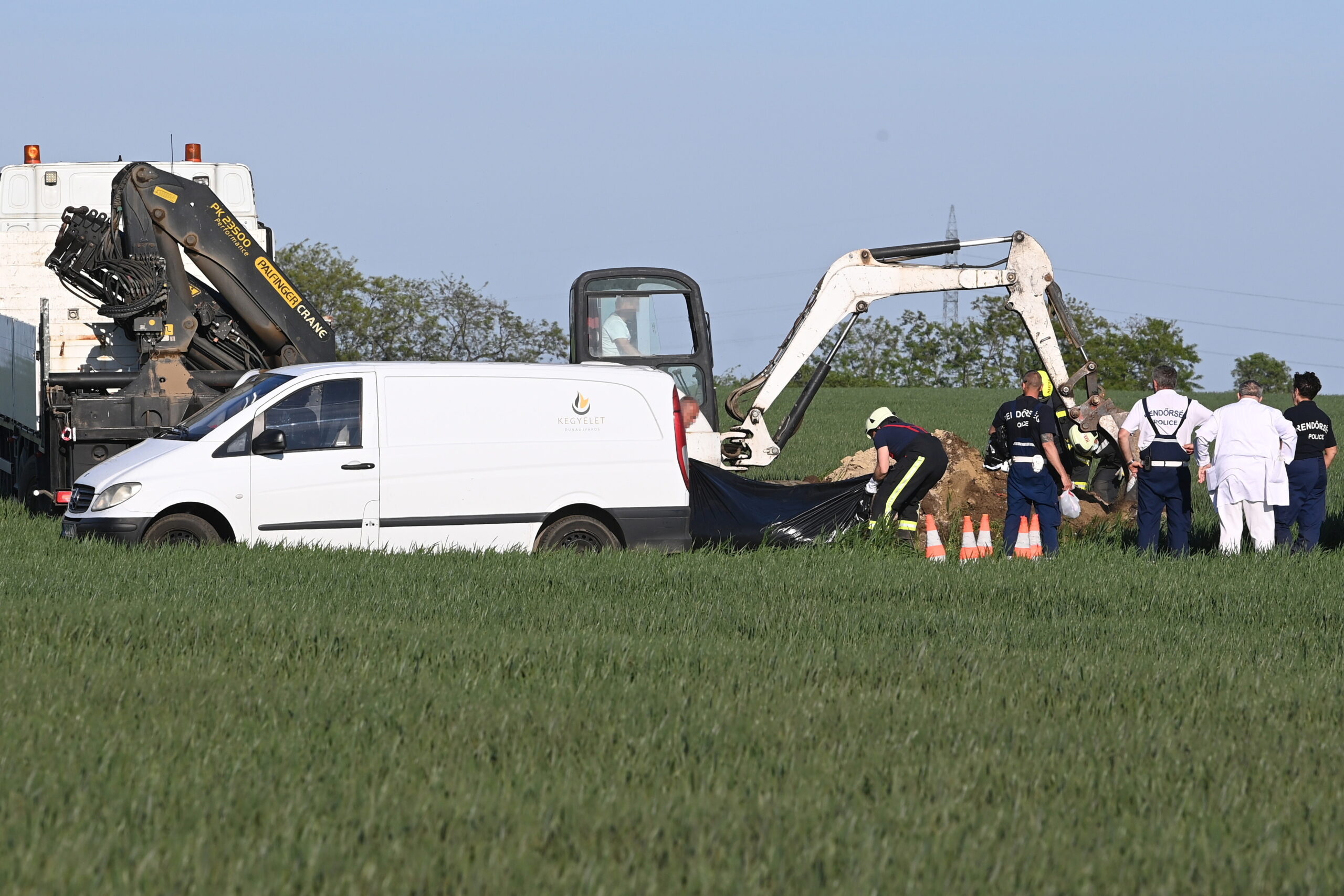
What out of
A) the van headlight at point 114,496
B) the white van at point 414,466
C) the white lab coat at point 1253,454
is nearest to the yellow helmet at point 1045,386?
the white lab coat at point 1253,454

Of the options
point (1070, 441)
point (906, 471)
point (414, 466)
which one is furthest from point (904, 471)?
point (414, 466)

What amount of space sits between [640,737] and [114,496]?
719cm

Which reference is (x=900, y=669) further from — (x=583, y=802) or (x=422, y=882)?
(x=422, y=882)

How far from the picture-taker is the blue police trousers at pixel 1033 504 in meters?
14.0

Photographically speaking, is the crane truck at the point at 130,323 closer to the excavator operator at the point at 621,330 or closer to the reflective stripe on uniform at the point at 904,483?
the excavator operator at the point at 621,330

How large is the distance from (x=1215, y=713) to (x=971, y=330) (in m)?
90.0

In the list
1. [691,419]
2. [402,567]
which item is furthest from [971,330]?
[402,567]

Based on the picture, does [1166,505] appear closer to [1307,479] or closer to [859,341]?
[1307,479]

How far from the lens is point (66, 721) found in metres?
6.10

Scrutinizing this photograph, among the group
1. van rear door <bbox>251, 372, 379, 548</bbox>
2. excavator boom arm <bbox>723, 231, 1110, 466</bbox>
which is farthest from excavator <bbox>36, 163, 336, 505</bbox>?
excavator boom arm <bbox>723, 231, 1110, 466</bbox>

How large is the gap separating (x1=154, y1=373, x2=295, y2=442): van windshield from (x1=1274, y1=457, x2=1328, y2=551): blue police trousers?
30.8ft

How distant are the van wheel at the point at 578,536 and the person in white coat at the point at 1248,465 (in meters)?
5.64

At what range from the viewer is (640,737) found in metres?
6.11

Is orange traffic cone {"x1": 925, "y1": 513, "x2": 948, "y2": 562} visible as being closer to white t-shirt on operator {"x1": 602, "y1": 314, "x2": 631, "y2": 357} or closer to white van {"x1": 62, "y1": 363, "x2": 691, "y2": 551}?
white van {"x1": 62, "y1": 363, "x2": 691, "y2": 551}
